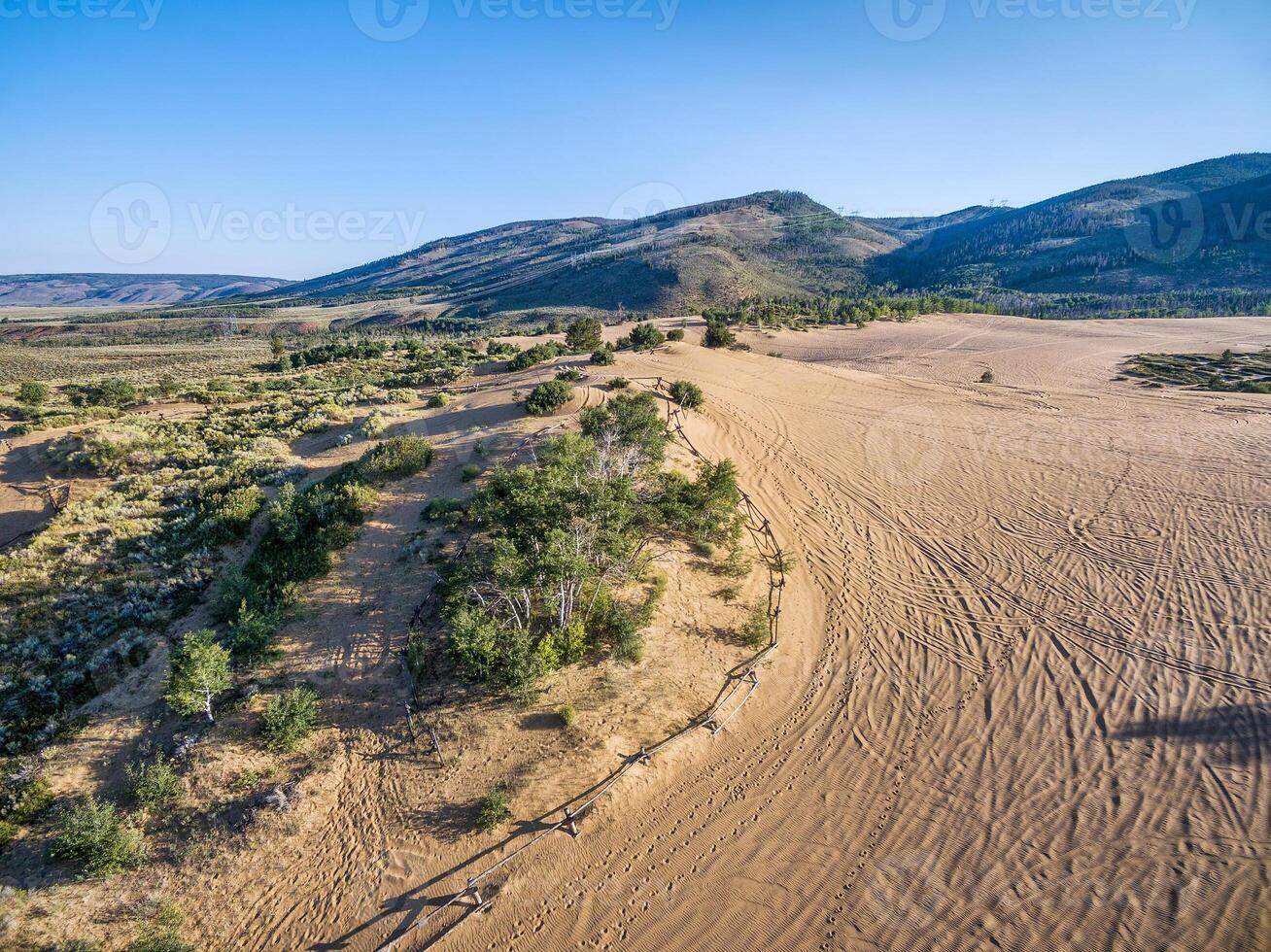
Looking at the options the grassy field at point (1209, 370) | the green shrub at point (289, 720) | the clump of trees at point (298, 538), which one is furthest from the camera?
the grassy field at point (1209, 370)

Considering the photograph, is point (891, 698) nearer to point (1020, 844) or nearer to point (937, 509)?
point (1020, 844)

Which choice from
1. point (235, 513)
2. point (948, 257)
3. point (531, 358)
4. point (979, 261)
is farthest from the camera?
point (948, 257)

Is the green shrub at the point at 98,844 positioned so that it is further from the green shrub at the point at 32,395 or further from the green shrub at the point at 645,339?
the green shrub at the point at 32,395

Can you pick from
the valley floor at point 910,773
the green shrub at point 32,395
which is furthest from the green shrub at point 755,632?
the green shrub at point 32,395

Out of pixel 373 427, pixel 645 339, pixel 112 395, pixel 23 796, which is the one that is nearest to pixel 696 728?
pixel 23 796

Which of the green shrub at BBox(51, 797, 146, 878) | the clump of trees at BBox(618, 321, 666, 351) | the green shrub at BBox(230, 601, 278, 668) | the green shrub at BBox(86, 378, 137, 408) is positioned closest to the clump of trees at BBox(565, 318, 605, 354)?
the clump of trees at BBox(618, 321, 666, 351)

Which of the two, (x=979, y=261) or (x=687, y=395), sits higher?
(x=979, y=261)

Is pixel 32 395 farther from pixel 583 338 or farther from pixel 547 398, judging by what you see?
pixel 547 398

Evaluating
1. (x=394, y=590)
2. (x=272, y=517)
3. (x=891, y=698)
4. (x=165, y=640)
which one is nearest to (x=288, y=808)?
(x=394, y=590)
